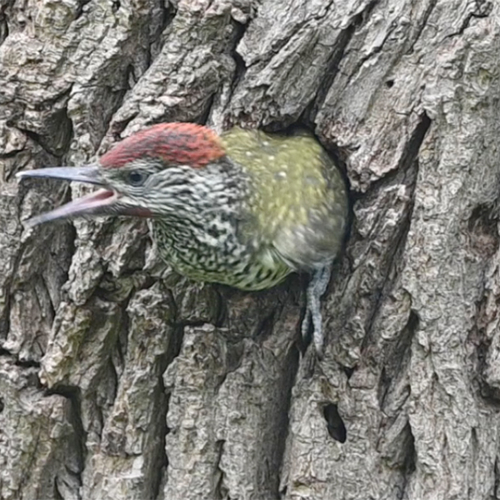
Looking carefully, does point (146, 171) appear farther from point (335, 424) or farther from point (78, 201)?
point (335, 424)

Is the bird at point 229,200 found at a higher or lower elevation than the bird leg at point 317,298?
higher

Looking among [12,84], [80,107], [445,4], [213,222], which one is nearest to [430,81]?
[445,4]

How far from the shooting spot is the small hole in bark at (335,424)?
3.35m

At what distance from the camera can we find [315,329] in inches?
129

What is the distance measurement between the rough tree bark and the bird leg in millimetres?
45

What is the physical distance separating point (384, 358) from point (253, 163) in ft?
2.32

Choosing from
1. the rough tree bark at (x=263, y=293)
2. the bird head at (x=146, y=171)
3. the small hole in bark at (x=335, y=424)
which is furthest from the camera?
the small hole in bark at (x=335, y=424)

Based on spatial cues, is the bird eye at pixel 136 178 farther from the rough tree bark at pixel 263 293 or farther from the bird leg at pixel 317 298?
the bird leg at pixel 317 298

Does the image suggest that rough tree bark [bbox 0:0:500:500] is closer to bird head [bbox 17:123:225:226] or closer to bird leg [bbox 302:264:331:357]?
bird leg [bbox 302:264:331:357]

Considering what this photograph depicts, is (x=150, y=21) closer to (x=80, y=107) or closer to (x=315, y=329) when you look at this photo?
(x=80, y=107)

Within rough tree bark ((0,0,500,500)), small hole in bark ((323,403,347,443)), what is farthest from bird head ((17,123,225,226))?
small hole in bark ((323,403,347,443))

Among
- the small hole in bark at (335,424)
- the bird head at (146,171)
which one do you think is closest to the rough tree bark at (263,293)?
the small hole in bark at (335,424)

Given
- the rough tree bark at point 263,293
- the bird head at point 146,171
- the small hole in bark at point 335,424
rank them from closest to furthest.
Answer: the bird head at point 146,171 < the rough tree bark at point 263,293 < the small hole in bark at point 335,424

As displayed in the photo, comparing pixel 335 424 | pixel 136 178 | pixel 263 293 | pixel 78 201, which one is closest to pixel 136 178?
pixel 136 178
